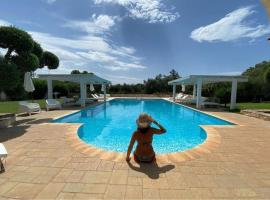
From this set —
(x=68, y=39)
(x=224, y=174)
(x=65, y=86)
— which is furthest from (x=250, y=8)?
(x=65, y=86)

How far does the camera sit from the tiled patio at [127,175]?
2842 mm

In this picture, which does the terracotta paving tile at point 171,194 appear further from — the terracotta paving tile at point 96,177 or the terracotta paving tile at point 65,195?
the terracotta paving tile at point 65,195

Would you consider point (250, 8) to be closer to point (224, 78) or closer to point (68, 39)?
point (224, 78)

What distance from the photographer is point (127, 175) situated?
11.2ft

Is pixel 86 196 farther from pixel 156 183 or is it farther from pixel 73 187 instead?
pixel 156 183

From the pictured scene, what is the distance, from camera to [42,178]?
3.26m

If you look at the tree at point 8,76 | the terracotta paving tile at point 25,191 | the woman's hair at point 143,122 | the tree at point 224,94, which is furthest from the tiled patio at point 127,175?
the tree at point 224,94

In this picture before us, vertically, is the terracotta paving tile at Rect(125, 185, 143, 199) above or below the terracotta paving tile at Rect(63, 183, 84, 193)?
above

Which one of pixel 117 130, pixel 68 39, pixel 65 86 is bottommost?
pixel 117 130

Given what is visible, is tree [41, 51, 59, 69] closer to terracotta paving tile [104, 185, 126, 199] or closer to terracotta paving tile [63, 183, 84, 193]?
terracotta paving tile [63, 183, 84, 193]

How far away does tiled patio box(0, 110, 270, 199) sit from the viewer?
2842 millimetres

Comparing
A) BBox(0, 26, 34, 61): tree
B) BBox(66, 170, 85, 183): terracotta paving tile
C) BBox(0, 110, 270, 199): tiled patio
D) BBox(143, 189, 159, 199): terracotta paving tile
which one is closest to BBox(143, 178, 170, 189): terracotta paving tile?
BBox(0, 110, 270, 199): tiled patio

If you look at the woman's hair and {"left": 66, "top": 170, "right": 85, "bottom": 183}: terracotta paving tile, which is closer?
{"left": 66, "top": 170, "right": 85, "bottom": 183}: terracotta paving tile

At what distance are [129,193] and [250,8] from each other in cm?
1369
